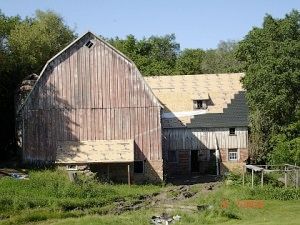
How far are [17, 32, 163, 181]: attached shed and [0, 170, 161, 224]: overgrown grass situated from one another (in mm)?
3063

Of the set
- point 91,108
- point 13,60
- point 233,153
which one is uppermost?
point 13,60

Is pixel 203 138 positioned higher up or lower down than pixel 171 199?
higher up

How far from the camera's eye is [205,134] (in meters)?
44.7

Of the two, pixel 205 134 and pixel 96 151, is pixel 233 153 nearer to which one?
pixel 205 134

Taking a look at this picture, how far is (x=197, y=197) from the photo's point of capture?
32.6 metres

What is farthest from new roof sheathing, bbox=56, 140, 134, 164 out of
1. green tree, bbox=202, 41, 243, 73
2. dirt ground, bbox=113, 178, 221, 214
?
green tree, bbox=202, 41, 243, 73

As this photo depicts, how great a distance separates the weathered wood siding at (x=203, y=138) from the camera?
1750 inches

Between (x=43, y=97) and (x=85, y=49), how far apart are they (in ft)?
15.3

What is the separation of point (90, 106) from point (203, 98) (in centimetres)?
1085

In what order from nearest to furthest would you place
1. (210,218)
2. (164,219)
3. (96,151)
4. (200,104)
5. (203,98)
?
1. (164,219)
2. (210,218)
3. (96,151)
4. (203,98)
5. (200,104)

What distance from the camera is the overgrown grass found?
26.8m

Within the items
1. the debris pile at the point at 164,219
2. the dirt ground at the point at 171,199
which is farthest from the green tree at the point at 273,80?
the debris pile at the point at 164,219

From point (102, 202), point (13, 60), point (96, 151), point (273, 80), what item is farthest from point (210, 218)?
point (13, 60)

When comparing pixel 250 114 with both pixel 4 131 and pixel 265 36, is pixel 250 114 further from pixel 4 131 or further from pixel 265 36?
pixel 4 131
